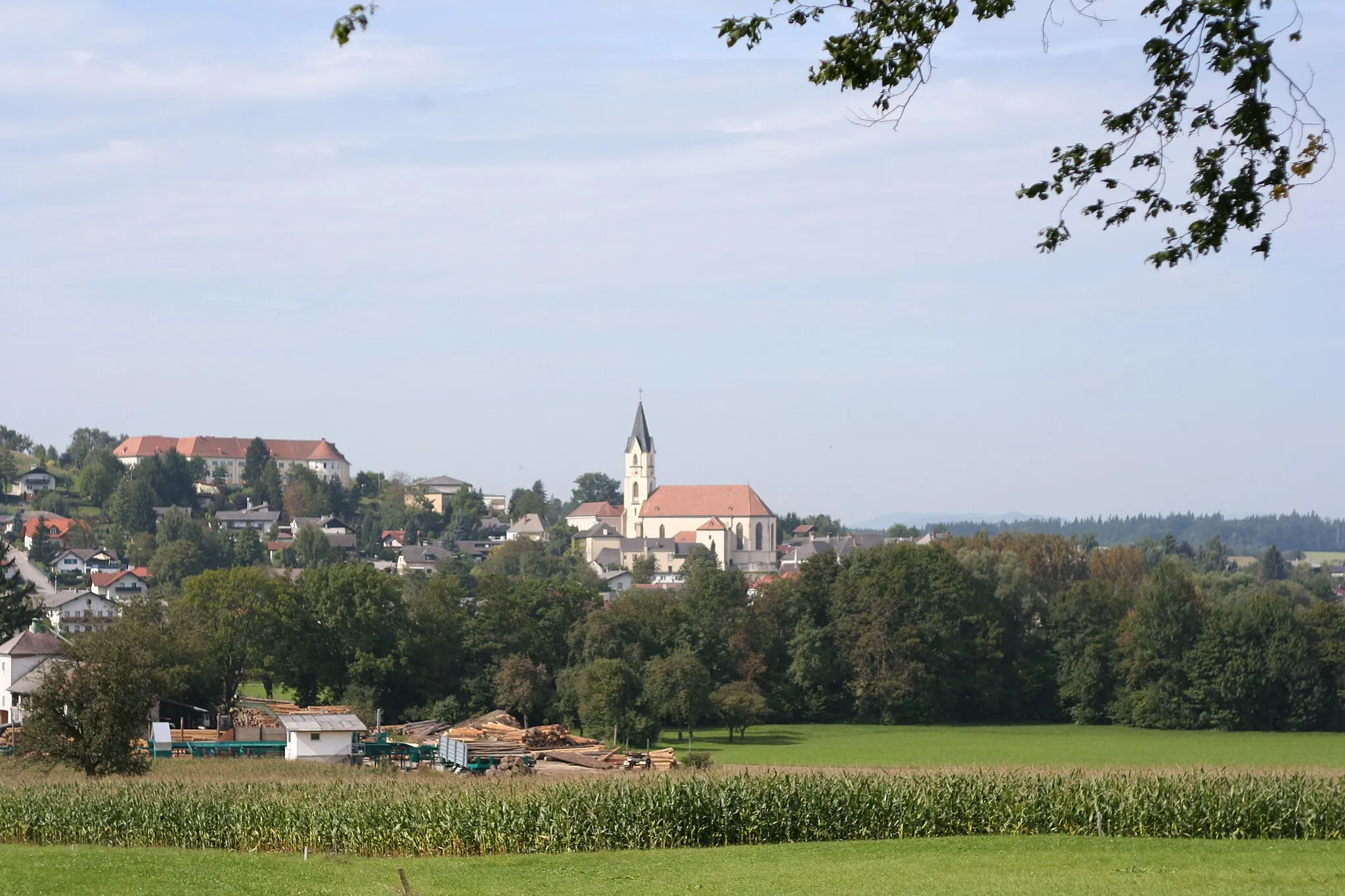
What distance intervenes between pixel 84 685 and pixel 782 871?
2001 cm

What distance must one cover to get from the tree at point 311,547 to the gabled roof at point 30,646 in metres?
88.1

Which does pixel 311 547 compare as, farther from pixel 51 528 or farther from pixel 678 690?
pixel 678 690

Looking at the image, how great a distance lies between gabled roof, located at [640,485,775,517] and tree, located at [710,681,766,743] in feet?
394

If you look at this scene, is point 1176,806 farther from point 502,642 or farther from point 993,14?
point 502,642

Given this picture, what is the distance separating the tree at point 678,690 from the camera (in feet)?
182

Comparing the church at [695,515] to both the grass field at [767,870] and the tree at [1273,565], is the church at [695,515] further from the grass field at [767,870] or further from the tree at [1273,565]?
the grass field at [767,870]

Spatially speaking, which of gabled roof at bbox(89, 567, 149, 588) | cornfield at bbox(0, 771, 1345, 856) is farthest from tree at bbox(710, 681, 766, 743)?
gabled roof at bbox(89, 567, 149, 588)

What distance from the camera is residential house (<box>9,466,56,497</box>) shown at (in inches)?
7392

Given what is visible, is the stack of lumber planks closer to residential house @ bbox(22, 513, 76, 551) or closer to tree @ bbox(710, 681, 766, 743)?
tree @ bbox(710, 681, 766, 743)

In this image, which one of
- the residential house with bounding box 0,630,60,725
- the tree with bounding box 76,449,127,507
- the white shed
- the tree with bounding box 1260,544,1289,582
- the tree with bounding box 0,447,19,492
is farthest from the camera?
→ the tree with bounding box 0,447,19,492

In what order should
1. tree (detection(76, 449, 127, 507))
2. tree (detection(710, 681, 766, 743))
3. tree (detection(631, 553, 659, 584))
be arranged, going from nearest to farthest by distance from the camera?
tree (detection(710, 681, 766, 743)) < tree (detection(631, 553, 659, 584)) < tree (detection(76, 449, 127, 507))

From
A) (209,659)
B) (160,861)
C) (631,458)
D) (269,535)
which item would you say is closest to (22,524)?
(269,535)

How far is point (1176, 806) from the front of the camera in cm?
2402

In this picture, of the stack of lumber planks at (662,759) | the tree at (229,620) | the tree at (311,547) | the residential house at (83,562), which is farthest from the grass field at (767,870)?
the residential house at (83,562)
